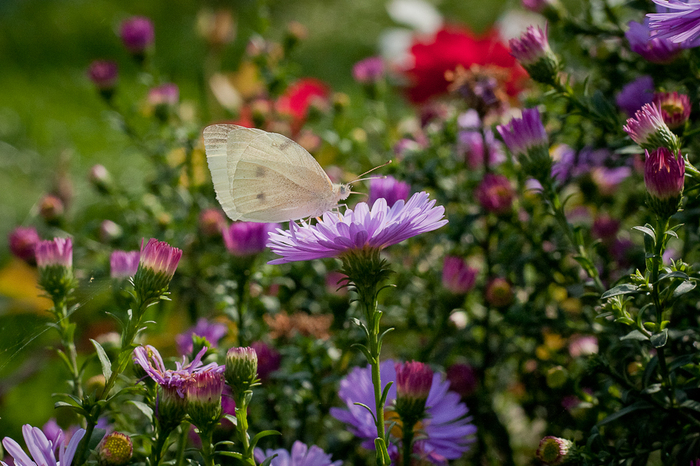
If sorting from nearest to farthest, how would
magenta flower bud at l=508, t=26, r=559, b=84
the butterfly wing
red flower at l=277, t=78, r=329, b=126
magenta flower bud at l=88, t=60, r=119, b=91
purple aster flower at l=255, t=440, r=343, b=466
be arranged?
purple aster flower at l=255, t=440, r=343, b=466 → magenta flower bud at l=508, t=26, r=559, b=84 → the butterfly wing → magenta flower bud at l=88, t=60, r=119, b=91 → red flower at l=277, t=78, r=329, b=126

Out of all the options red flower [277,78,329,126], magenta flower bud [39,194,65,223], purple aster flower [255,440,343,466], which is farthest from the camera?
red flower [277,78,329,126]

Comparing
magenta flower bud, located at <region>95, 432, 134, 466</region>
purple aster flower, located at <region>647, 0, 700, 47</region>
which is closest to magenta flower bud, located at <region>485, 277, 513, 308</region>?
purple aster flower, located at <region>647, 0, 700, 47</region>

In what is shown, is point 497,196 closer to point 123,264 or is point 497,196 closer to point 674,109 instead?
point 674,109

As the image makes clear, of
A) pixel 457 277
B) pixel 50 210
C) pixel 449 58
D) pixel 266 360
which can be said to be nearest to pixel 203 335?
pixel 266 360

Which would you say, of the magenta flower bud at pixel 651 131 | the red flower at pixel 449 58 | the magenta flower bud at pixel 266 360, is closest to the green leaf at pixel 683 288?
the magenta flower bud at pixel 651 131

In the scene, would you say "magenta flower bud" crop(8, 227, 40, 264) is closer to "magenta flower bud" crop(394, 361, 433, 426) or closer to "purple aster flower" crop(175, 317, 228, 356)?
"purple aster flower" crop(175, 317, 228, 356)

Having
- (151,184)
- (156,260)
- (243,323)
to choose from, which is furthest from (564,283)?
(151,184)

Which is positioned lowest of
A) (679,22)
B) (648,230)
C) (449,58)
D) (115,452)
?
(115,452)
